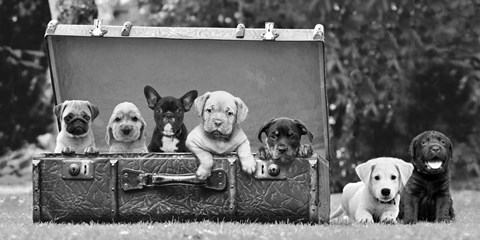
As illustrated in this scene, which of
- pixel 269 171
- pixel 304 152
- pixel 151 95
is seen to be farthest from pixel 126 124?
pixel 304 152

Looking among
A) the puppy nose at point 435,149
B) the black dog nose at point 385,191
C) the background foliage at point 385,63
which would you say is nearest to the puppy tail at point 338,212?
the black dog nose at point 385,191

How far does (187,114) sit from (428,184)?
217 centimetres

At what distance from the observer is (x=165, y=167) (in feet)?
20.8

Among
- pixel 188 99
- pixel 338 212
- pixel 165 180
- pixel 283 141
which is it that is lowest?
pixel 338 212

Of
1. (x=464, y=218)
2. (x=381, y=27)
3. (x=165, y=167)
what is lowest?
(x=464, y=218)

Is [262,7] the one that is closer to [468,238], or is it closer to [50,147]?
[50,147]

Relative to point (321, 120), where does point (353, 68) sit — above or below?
above

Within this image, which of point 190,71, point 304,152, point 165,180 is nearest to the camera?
point 165,180

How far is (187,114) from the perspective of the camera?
8039mm

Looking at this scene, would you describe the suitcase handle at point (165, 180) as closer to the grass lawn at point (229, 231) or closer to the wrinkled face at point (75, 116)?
the grass lawn at point (229, 231)

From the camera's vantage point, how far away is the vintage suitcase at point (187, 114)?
249 inches

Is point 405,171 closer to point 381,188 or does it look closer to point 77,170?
point 381,188

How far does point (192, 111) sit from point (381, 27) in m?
7.41

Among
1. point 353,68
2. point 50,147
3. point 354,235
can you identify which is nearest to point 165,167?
point 354,235
